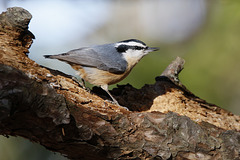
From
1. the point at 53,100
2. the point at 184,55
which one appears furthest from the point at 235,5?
the point at 53,100

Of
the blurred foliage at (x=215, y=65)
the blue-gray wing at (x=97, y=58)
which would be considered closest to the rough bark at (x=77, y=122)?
the blue-gray wing at (x=97, y=58)

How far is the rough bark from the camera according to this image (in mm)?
1729

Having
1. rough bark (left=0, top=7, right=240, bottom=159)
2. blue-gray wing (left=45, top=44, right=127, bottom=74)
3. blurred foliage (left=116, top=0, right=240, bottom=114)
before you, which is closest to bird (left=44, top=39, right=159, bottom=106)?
blue-gray wing (left=45, top=44, right=127, bottom=74)

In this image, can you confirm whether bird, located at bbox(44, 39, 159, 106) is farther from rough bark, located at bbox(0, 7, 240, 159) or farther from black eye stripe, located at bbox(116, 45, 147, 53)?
rough bark, located at bbox(0, 7, 240, 159)

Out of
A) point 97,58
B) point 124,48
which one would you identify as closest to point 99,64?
point 97,58

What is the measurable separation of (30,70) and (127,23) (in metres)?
4.40

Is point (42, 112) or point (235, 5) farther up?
point (235, 5)

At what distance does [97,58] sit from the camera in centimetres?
353

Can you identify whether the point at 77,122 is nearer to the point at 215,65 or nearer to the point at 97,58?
the point at 97,58

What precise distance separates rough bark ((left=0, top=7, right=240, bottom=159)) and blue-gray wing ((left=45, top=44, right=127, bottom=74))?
770 millimetres

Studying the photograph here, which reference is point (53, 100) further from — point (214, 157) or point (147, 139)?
point (214, 157)

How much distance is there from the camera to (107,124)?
2092mm

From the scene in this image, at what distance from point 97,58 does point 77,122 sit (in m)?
1.68

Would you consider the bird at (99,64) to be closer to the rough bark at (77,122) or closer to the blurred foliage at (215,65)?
the blurred foliage at (215,65)
